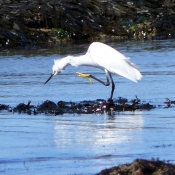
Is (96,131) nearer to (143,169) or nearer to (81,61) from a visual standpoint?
(143,169)

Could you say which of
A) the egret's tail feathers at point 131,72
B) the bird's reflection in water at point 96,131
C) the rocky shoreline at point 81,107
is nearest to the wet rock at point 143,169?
the bird's reflection in water at point 96,131

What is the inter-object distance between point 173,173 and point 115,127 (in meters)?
3.22

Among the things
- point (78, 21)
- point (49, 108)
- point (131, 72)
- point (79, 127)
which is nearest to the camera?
point (79, 127)

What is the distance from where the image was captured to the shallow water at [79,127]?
7.38 m

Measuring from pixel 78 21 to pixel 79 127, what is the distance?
14977 mm

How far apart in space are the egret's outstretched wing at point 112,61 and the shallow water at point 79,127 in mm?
462

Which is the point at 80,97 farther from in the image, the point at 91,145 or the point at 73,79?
the point at 91,145

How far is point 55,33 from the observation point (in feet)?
78.9

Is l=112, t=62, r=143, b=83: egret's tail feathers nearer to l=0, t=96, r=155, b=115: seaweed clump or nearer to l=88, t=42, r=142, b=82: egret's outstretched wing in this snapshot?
l=88, t=42, r=142, b=82: egret's outstretched wing

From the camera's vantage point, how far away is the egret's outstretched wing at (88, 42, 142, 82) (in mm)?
11961

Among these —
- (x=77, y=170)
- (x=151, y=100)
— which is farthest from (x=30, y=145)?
(x=151, y=100)

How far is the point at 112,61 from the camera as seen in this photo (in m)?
12.4

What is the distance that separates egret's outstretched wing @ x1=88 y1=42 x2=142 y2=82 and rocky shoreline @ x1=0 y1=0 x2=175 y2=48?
9.84 m

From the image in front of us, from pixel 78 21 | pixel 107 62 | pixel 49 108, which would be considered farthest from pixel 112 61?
pixel 78 21
